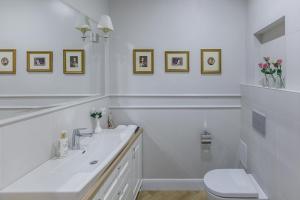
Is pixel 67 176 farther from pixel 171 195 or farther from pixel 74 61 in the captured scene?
pixel 171 195

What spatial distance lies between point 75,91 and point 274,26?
77.0 inches

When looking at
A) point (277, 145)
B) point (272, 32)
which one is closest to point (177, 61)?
point (272, 32)

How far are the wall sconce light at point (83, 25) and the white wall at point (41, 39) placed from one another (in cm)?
6

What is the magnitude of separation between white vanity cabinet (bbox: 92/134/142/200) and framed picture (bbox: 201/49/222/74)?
1213 mm

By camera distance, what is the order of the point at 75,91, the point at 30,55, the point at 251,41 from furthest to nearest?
the point at 251,41, the point at 75,91, the point at 30,55

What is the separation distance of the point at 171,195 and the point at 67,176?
2067 mm

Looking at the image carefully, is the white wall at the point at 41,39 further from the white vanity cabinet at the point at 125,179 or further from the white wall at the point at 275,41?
the white wall at the point at 275,41

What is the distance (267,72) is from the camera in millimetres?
2578

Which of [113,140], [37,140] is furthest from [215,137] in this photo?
[37,140]

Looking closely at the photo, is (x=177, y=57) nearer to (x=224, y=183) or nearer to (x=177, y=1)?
(x=177, y=1)

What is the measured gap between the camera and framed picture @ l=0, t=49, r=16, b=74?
1.49 m

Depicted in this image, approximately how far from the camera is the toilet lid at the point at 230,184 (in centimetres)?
240

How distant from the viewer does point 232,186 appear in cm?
253

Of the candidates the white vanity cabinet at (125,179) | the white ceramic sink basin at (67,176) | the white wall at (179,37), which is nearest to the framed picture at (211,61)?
the white wall at (179,37)
